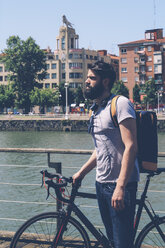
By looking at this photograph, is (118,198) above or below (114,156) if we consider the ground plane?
below

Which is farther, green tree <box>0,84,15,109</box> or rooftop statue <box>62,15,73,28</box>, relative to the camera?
rooftop statue <box>62,15,73,28</box>

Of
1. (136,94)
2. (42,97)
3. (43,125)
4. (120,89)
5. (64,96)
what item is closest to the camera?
(43,125)

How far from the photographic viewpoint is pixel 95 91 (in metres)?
3.29

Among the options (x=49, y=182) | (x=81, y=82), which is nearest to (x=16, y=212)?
(x=49, y=182)

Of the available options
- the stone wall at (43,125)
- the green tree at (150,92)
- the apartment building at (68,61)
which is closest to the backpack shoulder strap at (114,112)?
the stone wall at (43,125)

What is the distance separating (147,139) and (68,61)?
355 feet

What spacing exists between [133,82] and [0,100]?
1178 inches

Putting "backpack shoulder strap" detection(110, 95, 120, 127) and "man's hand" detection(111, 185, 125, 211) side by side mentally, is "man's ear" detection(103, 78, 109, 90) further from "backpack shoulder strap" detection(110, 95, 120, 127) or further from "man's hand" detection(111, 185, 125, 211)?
"man's hand" detection(111, 185, 125, 211)

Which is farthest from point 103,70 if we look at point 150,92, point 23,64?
point 150,92

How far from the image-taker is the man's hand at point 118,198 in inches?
118

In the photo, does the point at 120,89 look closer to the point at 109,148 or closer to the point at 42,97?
the point at 42,97

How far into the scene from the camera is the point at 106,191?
10.5 ft

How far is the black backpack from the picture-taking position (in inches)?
125

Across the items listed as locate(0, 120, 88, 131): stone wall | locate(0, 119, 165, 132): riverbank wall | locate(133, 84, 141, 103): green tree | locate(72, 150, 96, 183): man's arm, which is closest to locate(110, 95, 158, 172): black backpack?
locate(72, 150, 96, 183): man's arm
